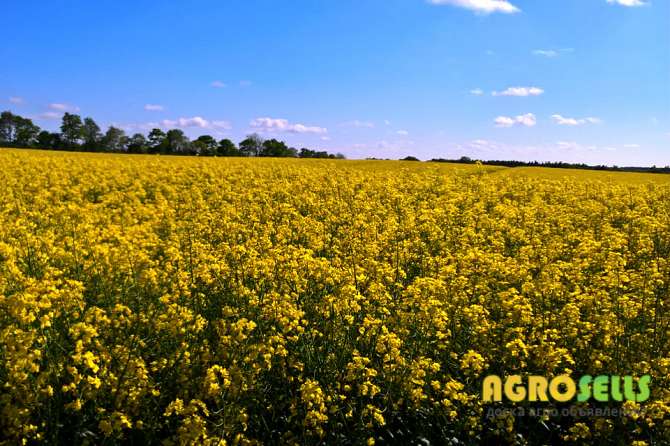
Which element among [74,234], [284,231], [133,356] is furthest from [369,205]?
[133,356]

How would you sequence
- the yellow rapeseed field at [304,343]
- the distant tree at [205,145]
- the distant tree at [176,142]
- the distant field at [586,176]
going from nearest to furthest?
the yellow rapeseed field at [304,343] < the distant field at [586,176] < the distant tree at [205,145] < the distant tree at [176,142]

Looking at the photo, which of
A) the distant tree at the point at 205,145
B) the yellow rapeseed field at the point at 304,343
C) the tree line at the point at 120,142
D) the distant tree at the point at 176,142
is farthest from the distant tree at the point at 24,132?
the yellow rapeseed field at the point at 304,343

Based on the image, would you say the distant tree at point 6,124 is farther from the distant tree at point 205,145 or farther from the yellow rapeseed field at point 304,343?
the yellow rapeseed field at point 304,343

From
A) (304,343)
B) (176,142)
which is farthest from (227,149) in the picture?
(304,343)

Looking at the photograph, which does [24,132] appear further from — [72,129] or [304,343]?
[304,343]

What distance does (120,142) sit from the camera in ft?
304

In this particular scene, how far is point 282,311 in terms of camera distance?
523cm

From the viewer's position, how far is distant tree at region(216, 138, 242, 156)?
8175 cm

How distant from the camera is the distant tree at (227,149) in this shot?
81.8 m

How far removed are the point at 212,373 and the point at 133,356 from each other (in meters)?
0.93

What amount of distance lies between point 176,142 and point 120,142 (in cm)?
1311

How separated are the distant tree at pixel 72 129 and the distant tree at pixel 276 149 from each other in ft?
109

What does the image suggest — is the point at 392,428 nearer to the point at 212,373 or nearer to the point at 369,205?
the point at 212,373

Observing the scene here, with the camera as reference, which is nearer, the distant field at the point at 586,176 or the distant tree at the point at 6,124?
the distant field at the point at 586,176
